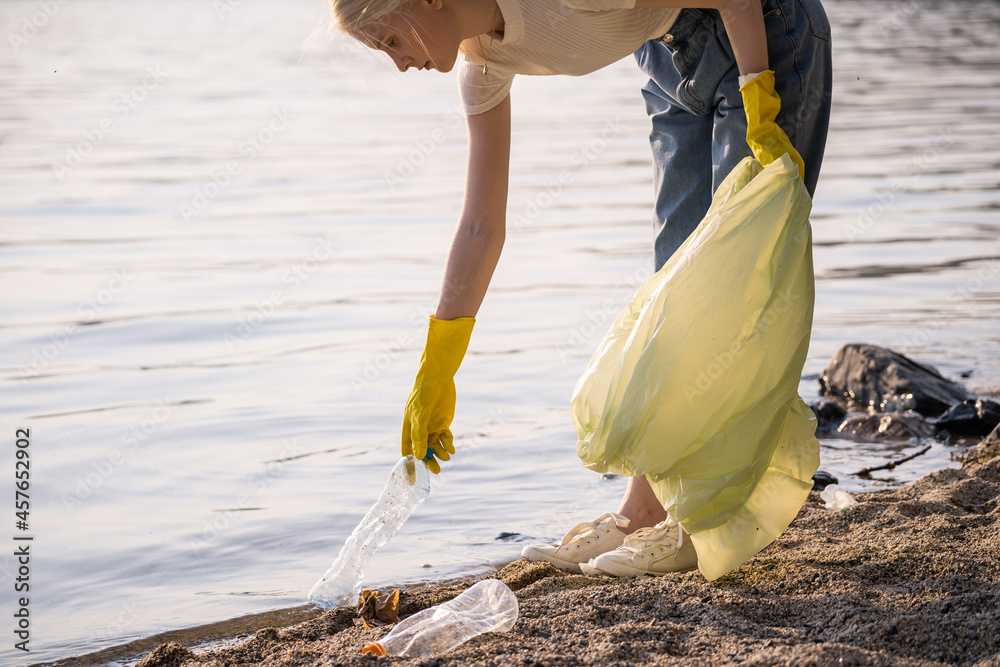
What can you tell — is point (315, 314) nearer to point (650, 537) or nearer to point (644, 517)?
point (644, 517)

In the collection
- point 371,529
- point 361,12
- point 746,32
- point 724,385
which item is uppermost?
point 361,12

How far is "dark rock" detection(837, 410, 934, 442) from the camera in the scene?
432cm

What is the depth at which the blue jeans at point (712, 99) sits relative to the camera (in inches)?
106

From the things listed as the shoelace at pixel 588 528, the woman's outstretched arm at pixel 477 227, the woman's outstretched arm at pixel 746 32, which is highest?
the woman's outstretched arm at pixel 746 32

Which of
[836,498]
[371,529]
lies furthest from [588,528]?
[836,498]

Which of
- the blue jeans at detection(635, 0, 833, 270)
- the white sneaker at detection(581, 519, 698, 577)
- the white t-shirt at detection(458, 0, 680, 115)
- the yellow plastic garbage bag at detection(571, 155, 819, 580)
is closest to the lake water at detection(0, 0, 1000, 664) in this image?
the white t-shirt at detection(458, 0, 680, 115)

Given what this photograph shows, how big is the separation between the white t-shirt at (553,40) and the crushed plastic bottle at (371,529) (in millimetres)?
1004

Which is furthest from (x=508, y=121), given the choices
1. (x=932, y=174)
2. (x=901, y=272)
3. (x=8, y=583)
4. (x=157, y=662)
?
(x=932, y=174)

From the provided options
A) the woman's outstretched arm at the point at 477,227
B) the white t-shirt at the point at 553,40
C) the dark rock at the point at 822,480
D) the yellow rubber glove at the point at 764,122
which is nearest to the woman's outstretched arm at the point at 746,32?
the yellow rubber glove at the point at 764,122

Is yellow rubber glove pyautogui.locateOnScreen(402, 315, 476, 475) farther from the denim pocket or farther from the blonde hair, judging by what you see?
the denim pocket

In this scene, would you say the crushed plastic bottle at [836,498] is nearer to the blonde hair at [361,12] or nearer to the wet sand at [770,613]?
the wet sand at [770,613]

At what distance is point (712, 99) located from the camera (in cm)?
284

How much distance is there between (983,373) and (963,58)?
14.3 metres

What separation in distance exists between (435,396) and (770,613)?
101 centimetres
